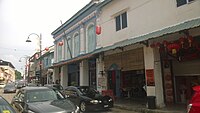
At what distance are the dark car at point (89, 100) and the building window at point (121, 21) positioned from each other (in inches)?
241

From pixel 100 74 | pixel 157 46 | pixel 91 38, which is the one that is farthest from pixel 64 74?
pixel 157 46

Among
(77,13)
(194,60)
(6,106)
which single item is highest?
(77,13)

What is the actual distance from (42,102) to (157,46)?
7538 mm

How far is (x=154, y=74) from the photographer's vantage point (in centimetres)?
1496

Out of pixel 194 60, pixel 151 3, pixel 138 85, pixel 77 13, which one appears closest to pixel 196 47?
pixel 194 60

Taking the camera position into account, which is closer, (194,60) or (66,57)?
(194,60)

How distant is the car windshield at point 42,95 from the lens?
32.6 feet

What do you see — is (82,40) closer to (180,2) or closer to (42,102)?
(180,2)

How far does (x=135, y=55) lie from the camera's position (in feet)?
55.5

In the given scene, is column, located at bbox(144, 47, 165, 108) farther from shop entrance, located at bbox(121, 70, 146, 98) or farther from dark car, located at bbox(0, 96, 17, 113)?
dark car, located at bbox(0, 96, 17, 113)

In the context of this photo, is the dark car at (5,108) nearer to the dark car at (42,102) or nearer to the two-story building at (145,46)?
the dark car at (42,102)

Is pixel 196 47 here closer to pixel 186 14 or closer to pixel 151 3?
pixel 186 14

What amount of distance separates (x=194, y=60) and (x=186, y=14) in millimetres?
2959

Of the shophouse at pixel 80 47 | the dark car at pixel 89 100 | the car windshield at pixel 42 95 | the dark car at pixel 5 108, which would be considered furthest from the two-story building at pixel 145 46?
the dark car at pixel 5 108
